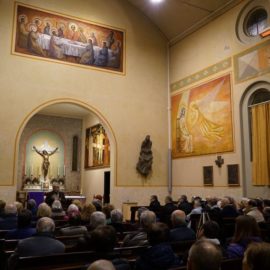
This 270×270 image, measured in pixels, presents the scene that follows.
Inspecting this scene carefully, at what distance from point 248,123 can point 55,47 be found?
728 cm

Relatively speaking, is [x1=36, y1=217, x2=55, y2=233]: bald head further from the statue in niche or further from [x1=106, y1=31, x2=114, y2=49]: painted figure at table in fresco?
[x1=106, y1=31, x2=114, y2=49]: painted figure at table in fresco

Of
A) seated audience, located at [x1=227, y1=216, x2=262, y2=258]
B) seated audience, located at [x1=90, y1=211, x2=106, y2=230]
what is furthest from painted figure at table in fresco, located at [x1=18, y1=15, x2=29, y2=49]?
seated audience, located at [x1=227, y1=216, x2=262, y2=258]

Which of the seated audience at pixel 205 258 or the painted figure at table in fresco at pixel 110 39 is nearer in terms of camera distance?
the seated audience at pixel 205 258

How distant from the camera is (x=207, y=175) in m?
12.4

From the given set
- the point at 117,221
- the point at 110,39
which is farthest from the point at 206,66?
the point at 117,221

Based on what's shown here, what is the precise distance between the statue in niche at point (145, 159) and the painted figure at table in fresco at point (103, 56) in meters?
3.38

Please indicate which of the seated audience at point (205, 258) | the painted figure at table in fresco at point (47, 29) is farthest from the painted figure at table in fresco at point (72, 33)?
the seated audience at point (205, 258)

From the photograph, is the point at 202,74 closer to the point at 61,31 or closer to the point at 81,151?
the point at 61,31

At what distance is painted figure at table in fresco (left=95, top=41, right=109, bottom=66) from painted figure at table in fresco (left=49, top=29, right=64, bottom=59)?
1.46m

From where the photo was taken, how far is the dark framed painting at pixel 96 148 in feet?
53.7

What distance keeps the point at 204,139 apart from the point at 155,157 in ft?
7.86

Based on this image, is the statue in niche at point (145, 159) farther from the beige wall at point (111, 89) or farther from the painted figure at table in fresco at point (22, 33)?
the painted figure at table in fresco at point (22, 33)

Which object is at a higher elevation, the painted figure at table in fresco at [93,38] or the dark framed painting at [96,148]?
the painted figure at table in fresco at [93,38]

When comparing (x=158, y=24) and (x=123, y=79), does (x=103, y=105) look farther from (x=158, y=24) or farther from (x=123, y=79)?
(x=158, y=24)
